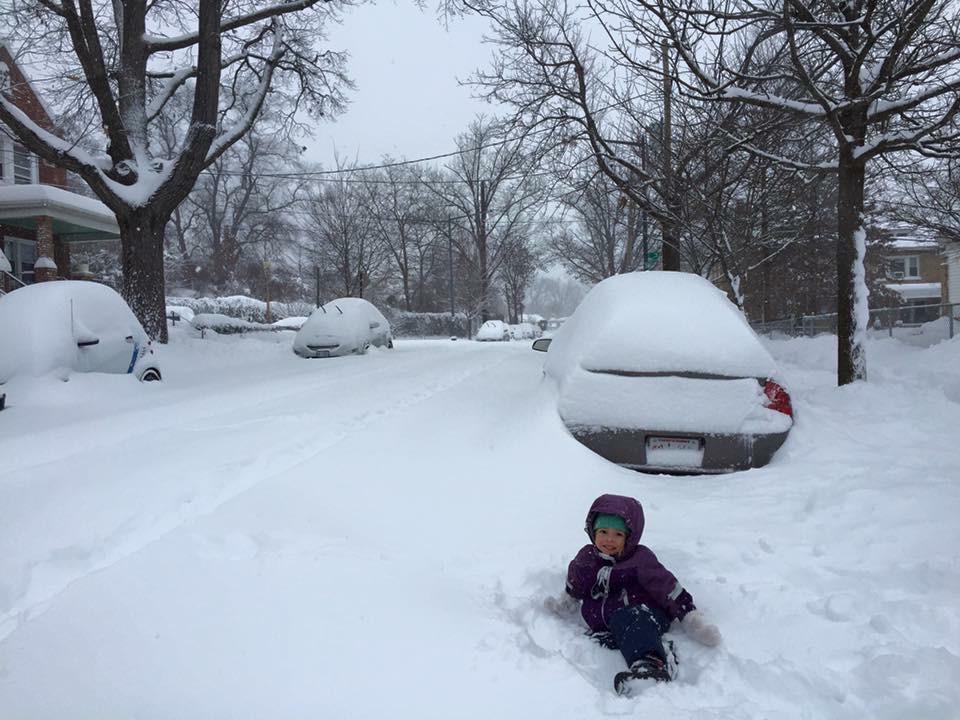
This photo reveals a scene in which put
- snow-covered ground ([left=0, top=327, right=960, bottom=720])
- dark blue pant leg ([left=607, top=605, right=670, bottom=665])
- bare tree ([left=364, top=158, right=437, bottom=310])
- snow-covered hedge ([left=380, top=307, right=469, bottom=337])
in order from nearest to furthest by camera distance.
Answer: snow-covered ground ([left=0, top=327, right=960, bottom=720])
dark blue pant leg ([left=607, top=605, right=670, bottom=665])
snow-covered hedge ([left=380, top=307, right=469, bottom=337])
bare tree ([left=364, top=158, right=437, bottom=310])

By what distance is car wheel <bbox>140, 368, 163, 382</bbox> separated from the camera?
9469mm

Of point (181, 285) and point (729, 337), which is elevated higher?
point (181, 285)

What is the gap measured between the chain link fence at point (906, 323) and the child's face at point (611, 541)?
14.1m

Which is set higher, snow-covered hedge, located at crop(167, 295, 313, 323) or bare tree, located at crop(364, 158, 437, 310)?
bare tree, located at crop(364, 158, 437, 310)

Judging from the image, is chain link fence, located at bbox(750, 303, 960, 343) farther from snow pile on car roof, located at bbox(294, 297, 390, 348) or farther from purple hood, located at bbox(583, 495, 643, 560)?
purple hood, located at bbox(583, 495, 643, 560)

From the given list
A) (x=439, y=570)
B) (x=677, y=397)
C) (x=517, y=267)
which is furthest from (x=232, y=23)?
(x=517, y=267)

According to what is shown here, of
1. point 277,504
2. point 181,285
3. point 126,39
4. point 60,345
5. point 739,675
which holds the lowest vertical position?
point 739,675

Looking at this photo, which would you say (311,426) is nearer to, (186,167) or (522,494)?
(522,494)

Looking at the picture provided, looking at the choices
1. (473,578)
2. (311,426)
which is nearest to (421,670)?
(473,578)

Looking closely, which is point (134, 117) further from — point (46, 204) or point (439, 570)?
point (439, 570)

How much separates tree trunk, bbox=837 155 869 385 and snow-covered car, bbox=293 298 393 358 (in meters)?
11.3

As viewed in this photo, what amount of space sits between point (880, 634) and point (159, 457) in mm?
4686

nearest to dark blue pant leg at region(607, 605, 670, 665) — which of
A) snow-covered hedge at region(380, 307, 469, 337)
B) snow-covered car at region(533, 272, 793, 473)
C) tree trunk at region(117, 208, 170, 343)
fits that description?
snow-covered car at region(533, 272, 793, 473)

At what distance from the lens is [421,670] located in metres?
2.31
